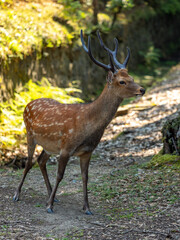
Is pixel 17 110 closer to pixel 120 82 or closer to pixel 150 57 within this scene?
pixel 120 82

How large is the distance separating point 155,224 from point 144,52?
16868 millimetres

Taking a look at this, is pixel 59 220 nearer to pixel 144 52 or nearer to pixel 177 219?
pixel 177 219

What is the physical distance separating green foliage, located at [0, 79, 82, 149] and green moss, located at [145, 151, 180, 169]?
3.50m

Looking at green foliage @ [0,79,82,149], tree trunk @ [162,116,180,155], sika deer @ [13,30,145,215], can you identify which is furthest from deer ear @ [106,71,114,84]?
green foliage @ [0,79,82,149]

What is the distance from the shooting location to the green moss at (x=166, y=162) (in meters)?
7.13

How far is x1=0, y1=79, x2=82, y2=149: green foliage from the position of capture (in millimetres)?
9164

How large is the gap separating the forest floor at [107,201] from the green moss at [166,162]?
122 mm

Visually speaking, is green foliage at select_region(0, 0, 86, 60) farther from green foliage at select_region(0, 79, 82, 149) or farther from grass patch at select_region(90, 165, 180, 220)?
grass patch at select_region(90, 165, 180, 220)

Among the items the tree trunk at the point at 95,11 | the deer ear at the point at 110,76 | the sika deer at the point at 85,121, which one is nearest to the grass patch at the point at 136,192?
the sika deer at the point at 85,121

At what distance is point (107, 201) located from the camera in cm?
625

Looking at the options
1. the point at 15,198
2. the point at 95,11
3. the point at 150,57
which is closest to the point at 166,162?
the point at 15,198

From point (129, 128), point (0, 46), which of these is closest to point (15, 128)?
point (0, 46)

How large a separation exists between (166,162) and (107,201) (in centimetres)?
168

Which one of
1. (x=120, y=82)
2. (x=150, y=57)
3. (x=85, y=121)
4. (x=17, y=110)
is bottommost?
(x=150, y=57)
